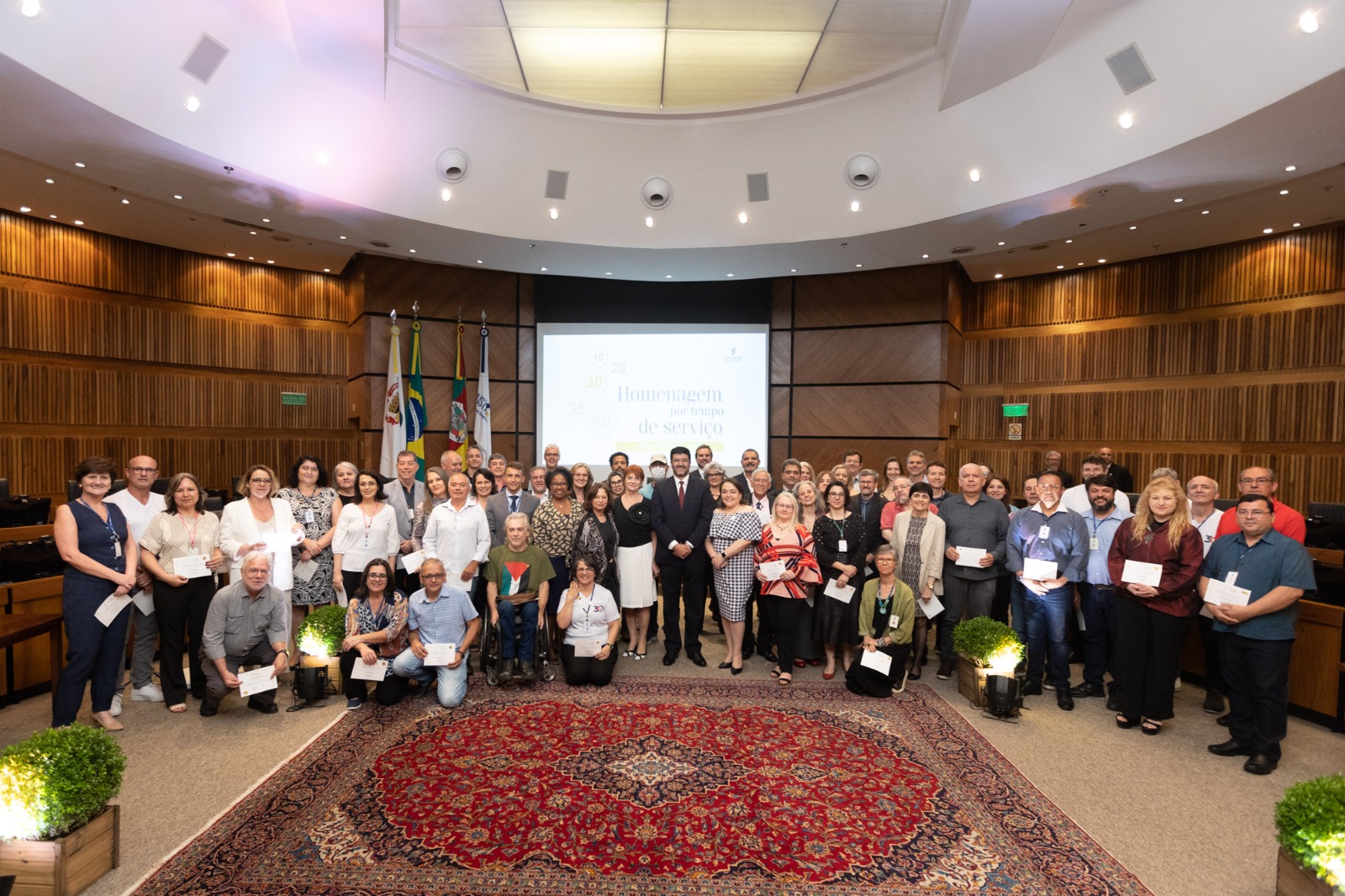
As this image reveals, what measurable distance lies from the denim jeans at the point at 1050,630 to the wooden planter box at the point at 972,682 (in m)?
0.51

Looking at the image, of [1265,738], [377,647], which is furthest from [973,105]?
[377,647]

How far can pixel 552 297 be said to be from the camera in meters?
10.5

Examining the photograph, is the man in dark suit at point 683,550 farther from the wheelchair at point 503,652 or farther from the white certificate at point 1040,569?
the white certificate at point 1040,569

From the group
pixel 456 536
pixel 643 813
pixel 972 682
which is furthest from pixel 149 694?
pixel 972 682

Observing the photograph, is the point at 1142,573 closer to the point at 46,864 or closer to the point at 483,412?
the point at 46,864

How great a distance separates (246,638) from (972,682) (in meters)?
4.69

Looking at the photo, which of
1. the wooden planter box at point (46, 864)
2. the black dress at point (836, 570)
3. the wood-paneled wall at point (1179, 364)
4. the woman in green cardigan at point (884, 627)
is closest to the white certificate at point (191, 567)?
the wooden planter box at point (46, 864)

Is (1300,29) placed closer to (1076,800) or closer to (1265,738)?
(1265,738)

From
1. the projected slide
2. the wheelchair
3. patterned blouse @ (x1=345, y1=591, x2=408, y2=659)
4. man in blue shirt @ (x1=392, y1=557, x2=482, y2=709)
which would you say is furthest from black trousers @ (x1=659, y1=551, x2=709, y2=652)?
the projected slide

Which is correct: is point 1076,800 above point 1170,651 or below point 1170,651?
below

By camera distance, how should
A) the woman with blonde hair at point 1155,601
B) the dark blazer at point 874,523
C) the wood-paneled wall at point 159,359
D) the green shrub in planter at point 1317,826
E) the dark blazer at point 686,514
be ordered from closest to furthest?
the green shrub in planter at point 1317,826 → the woman with blonde hair at point 1155,601 → the dark blazer at point 874,523 → the dark blazer at point 686,514 → the wood-paneled wall at point 159,359

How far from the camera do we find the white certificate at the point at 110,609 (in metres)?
3.79

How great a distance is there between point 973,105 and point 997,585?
4589 mm

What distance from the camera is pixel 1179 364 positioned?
9055 millimetres
